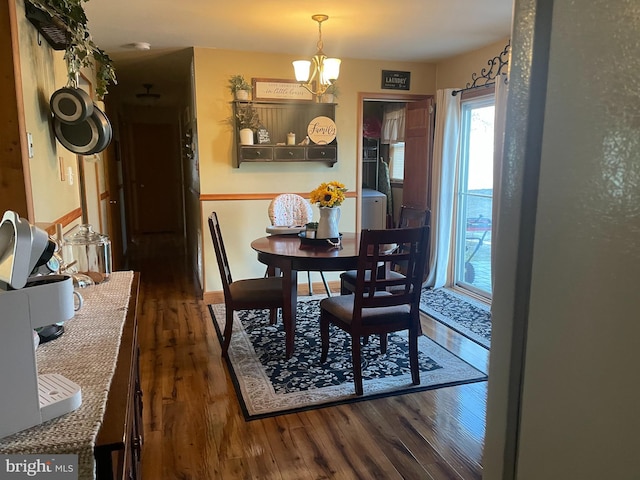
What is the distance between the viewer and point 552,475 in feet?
1.87

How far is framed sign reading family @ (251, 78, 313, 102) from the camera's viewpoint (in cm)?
452

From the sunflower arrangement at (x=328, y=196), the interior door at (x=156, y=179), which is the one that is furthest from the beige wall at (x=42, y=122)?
the interior door at (x=156, y=179)

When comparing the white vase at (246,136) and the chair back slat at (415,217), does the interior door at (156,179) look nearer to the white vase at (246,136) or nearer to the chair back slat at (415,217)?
the white vase at (246,136)

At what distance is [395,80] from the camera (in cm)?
495

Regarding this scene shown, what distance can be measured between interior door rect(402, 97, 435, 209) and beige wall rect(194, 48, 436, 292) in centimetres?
27

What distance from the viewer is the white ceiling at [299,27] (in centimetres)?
312

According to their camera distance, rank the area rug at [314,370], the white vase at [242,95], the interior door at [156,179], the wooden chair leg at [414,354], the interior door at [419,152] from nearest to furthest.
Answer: the area rug at [314,370], the wooden chair leg at [414,354], the white vase at [242,95], the interior door at [419,152], the interior door at [156,179]

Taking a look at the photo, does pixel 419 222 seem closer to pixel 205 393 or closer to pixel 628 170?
pixel 205 393

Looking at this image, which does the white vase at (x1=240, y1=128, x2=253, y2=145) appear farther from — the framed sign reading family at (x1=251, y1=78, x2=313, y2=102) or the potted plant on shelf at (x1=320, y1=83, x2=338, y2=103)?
the potted plant on shelf at (x1=320, y1=83, x2=338, y2=103)

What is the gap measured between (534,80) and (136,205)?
869 cm

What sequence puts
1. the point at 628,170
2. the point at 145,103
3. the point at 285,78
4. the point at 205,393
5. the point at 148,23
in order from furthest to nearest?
the point at 145,103 < the point at 285,78 < the point at 148,23 < the point at 205,393 < the point at 628,170

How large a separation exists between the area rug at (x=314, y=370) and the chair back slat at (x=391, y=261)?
46 centimetres

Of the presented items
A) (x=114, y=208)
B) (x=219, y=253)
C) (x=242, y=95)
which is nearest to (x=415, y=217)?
(x=219, y=253)

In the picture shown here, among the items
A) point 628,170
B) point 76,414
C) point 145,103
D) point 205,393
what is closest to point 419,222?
point 205,393
